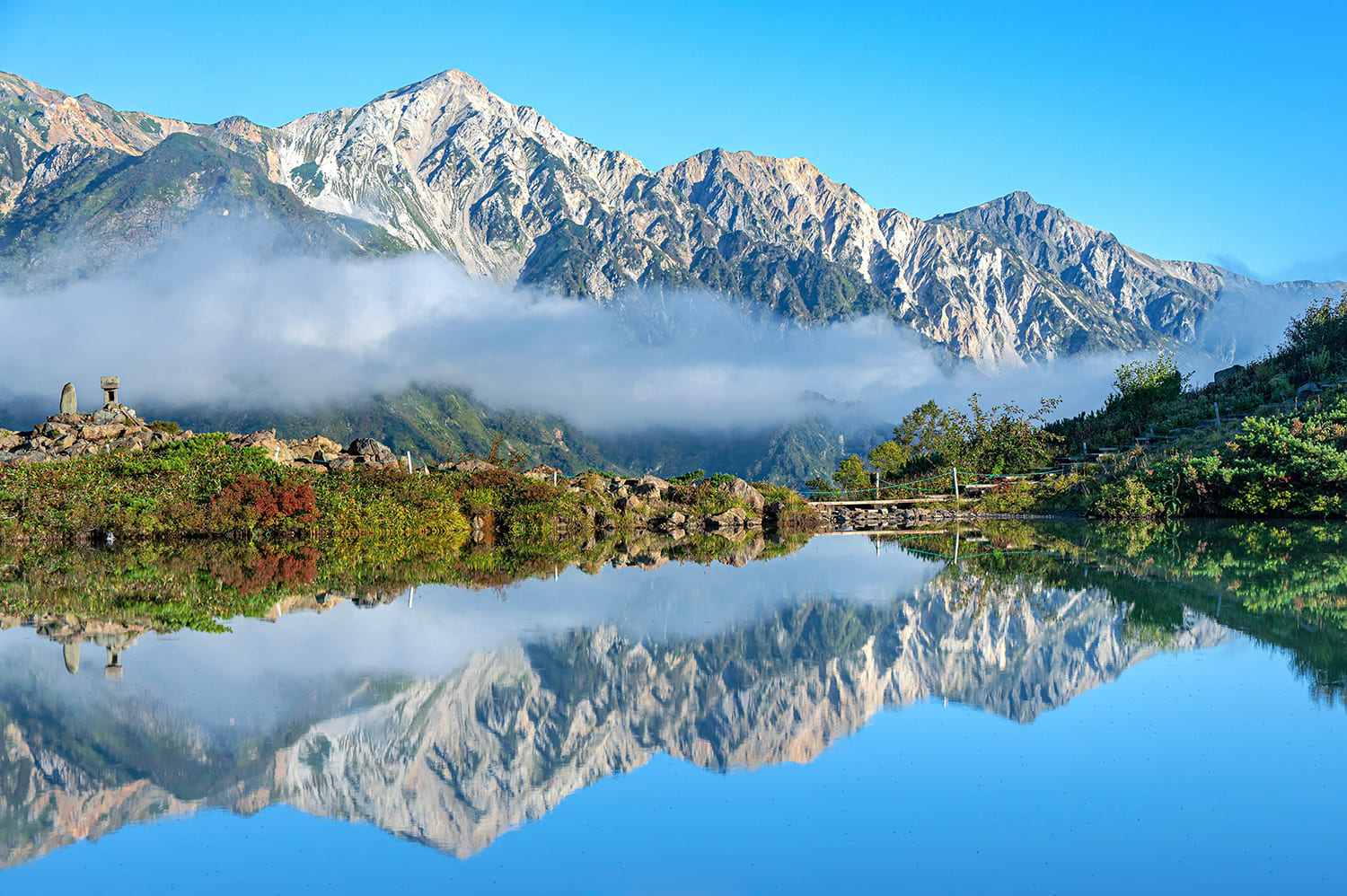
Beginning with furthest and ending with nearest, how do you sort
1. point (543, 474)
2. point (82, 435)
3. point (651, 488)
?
1. point (543, 474)
2. point (651, 488)
3. point (82, 435)

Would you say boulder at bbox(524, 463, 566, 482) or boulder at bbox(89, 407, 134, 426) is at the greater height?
boulder at bbox(89, 407, 134, 426)

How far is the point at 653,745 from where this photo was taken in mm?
9633

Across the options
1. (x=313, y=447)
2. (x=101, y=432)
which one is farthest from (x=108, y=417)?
(x=313, y=447)

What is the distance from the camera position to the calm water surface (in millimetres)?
7148

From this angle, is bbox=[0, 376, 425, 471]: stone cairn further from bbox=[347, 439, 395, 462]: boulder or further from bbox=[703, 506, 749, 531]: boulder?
bbox=[703, 506, 749, 531]: boulder

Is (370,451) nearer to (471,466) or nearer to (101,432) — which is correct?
(471,466)

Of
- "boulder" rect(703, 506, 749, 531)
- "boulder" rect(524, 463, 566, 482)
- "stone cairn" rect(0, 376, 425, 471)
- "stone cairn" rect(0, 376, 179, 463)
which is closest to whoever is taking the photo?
"stone cairn" rect(0, 376, 179, 463)

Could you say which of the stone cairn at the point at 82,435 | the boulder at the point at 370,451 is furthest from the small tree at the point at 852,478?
the stone cairn at the point at 82,435

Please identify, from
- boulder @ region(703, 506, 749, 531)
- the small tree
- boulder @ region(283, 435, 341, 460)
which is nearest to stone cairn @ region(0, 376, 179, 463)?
boulder @ region(283, 435, 341, 460)

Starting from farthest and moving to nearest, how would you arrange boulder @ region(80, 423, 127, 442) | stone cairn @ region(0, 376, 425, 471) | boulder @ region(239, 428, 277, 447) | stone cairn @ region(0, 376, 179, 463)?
boulder @ region(239, 428, 277, 447), boulder @ region(80, 423, 127, 442), stone cairn @ region(0, 376, 425, 471), stone cairn @ region(0, 376, 179, 463)

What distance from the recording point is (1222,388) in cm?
5134

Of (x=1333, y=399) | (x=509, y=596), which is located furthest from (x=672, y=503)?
(x=1333, y=399)

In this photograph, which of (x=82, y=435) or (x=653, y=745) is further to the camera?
(x=82, y=435)

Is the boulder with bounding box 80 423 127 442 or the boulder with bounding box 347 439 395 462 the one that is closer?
the boulder with bounding box 80 423 127 442
